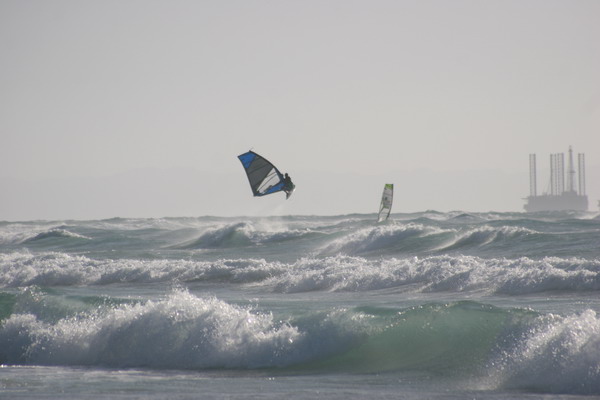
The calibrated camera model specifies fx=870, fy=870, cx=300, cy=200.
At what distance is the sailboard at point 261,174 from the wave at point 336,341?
28.2 feet

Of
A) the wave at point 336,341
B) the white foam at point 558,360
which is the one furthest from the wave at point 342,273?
the white foam at point 558,360

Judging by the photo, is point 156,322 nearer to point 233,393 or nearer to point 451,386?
point 233,393

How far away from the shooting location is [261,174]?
20078 millimetres

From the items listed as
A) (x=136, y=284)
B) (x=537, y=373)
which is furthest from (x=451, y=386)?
(x=136, y=284)

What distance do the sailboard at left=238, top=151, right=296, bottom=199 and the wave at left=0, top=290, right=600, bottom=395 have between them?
859 centimetres

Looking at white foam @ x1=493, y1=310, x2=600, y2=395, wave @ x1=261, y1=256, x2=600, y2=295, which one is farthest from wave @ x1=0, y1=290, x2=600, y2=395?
wave @ x1=261, y1=256, x2=600, y2=295

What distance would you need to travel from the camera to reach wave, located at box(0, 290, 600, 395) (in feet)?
27.3

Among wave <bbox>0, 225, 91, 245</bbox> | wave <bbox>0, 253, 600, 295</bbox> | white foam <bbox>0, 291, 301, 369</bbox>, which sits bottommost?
white foam <bbox>0, 291, 301, 369</bbox>

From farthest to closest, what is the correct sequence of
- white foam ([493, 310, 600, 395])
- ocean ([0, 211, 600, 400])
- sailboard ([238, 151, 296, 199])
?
1. sailboard ([238, 151, 296, 199])
2. ocean ([0, 211, 600, 400])
3. white foam ([493, 310, 600, 395])

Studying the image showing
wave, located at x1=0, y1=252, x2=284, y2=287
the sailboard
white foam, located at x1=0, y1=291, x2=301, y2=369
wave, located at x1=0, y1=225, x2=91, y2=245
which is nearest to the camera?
white foam, located at x1=0, y1=291, x2=301, y2=369

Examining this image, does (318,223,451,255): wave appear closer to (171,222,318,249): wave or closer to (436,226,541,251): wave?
(436,226,541,251): wave

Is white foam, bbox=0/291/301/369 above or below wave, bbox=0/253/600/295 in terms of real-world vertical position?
below

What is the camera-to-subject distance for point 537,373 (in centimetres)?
816

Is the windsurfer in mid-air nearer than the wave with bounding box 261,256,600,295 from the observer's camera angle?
No
